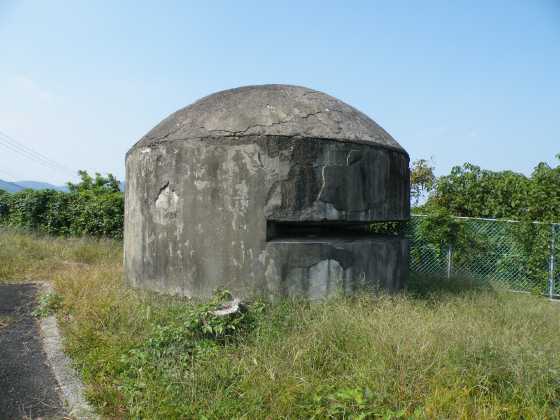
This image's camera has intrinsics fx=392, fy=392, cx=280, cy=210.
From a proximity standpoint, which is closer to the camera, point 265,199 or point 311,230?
point 265,199

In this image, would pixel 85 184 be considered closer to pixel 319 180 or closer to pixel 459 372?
pixel 319 180

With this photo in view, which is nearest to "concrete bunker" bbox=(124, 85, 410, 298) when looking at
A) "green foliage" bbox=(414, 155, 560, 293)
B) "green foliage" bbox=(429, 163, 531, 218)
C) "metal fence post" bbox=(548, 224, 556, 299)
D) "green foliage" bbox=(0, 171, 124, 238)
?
"green foliage" bbox=(414, 155, 560, 293)

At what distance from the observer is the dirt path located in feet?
8.34

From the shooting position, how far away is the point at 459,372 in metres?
2.56

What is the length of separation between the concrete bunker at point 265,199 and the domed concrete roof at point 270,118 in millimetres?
15

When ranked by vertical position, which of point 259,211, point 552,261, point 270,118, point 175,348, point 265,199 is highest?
point 270,118

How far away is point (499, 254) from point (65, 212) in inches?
424

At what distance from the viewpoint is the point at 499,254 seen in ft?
23.7

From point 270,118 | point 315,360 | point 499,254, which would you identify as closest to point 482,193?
point 499,254

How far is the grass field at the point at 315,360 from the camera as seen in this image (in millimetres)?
2338

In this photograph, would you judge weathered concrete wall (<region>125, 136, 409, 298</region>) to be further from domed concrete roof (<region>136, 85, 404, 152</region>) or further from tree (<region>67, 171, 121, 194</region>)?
tree (<region>67, 171, 121, 194</region>)

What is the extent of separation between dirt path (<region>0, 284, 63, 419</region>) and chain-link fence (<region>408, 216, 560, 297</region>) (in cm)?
622

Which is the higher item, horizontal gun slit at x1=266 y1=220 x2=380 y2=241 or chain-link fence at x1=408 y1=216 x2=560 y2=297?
horizontal gun slit at x1=266 y1=220 x2=380 y2=241

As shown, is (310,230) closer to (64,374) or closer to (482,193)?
(64,374)
